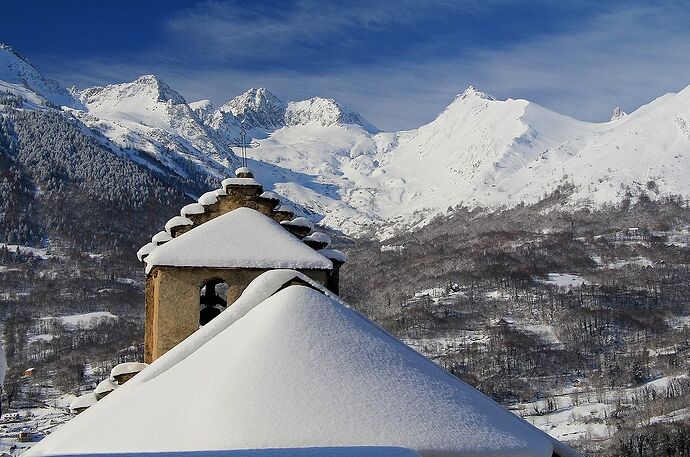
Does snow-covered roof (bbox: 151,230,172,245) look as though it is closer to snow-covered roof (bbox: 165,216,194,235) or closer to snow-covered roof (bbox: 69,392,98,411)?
snow-covered roof (bbox: 165,216,194,235)

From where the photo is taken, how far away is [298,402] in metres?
12.6

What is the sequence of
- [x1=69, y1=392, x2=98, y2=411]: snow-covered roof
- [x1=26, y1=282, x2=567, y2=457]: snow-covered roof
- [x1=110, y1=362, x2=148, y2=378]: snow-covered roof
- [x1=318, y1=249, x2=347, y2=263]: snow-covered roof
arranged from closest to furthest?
[x1=26, y1=282, x2=567, y2=457]: snow-covered roof → [x1=110, y1=362, x2=148, y2=378]: snow-covered roof → [x1=69, y1=392, x2=98, y2=411]: snow-covered roof → [x1=318, y1=249, x2=347, y2=263]: snow-covered roof

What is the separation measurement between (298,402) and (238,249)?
889 cm

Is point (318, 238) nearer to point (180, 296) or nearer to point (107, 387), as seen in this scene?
point (180, 296)

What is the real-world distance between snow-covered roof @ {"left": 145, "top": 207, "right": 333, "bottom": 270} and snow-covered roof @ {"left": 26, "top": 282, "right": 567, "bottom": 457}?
5554mm

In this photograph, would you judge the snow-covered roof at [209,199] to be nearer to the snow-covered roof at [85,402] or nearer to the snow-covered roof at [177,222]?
the snow-covered roof at [177,222]

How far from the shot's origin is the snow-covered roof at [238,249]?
2059 cm

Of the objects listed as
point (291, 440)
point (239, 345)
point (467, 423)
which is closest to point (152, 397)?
point (239, 345)

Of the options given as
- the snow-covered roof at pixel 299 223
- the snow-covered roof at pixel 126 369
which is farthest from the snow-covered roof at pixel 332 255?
the snow-covered roof at pixel 126 369

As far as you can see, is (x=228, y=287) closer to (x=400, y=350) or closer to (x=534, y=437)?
(x=400, y=350)

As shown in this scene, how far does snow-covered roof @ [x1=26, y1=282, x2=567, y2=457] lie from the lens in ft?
39.7

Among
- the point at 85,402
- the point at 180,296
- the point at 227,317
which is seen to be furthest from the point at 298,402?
the point at 85,402

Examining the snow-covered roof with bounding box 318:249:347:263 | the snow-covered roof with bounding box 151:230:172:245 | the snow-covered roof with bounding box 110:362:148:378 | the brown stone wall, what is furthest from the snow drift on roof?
the snow-covered roof with bounding box 151:230:172:245

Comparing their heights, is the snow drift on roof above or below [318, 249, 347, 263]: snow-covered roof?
below
